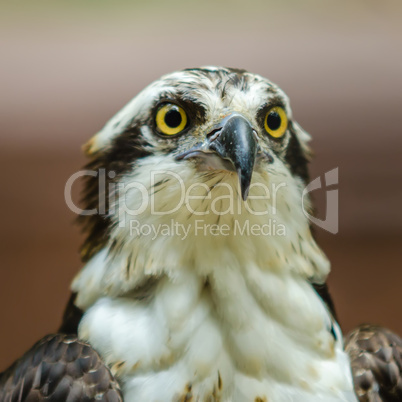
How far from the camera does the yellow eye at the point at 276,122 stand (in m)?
1.26

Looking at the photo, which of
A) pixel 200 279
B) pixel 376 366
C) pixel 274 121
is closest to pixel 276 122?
pixel 274 121

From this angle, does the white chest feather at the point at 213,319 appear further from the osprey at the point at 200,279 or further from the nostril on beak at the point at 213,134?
the nostril on beak at the point at 213,134

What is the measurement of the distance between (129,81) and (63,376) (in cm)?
105

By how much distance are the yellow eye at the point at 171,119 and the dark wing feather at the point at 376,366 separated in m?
0.66

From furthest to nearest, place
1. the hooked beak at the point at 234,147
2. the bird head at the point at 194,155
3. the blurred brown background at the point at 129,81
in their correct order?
the blurred brown background at the point at 129,81, the bird head at the point at 194,155, the hooked beak at the point at 234,147

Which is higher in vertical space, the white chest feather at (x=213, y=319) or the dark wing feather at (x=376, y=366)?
the white chest feather at (x=213, y=319)

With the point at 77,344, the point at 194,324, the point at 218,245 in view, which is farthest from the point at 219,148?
the point at 77,344

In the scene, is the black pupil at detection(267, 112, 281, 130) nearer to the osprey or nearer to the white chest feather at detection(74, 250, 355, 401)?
the osprey

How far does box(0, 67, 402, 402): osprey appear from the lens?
1144mm

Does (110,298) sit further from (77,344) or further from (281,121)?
(281,121)

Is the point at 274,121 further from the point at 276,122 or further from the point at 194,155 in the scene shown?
the point at 194,155

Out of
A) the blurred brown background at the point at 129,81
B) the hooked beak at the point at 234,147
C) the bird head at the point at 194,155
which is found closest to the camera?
the hooked beak at the point at 234,147

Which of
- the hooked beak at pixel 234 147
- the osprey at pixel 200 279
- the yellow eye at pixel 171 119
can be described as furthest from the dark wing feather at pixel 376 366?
the yellow eye at pixel 171 119

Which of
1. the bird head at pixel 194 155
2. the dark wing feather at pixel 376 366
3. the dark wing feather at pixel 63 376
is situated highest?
the bird head at pixel 194 155
